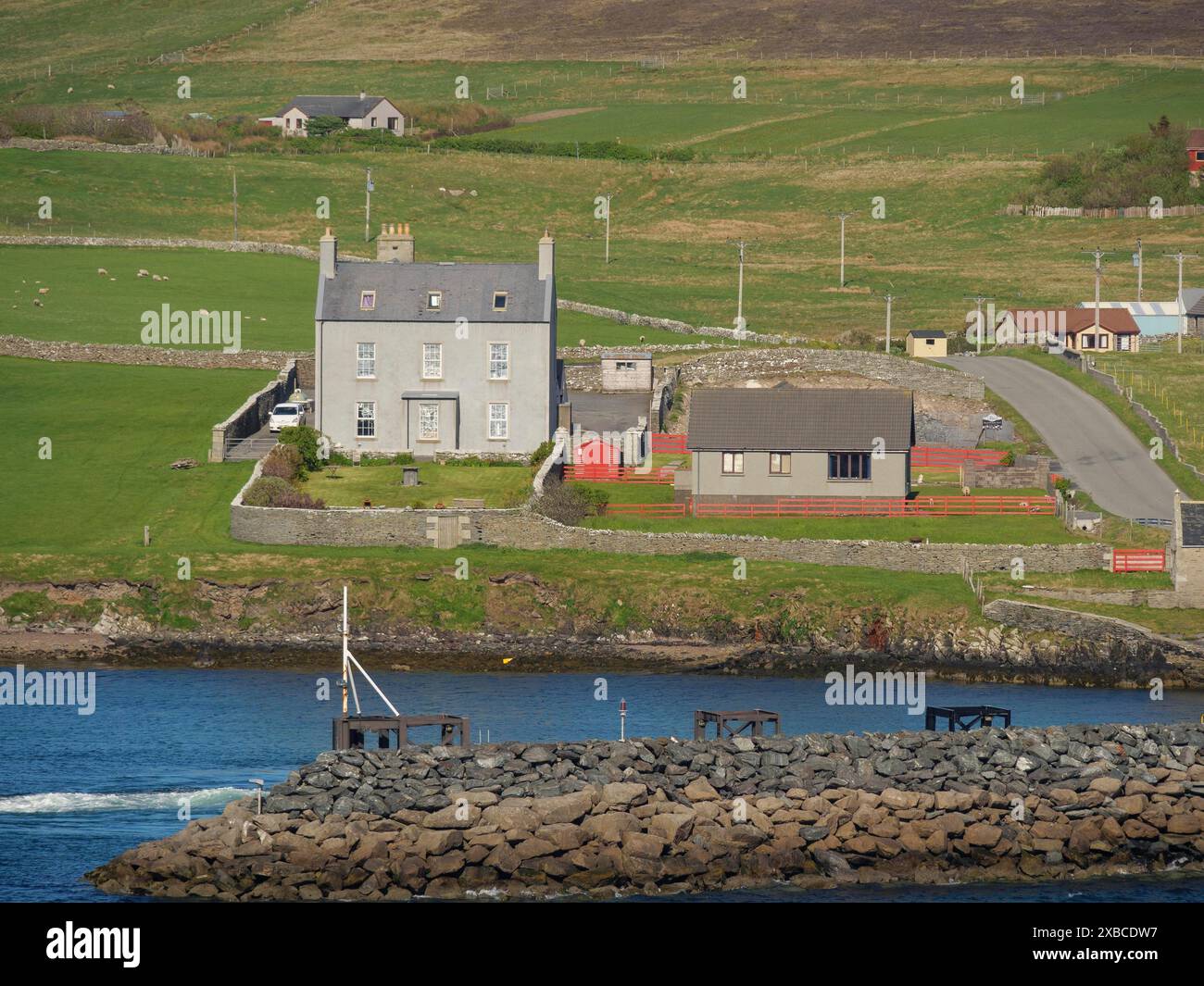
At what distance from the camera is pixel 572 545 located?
68.0m

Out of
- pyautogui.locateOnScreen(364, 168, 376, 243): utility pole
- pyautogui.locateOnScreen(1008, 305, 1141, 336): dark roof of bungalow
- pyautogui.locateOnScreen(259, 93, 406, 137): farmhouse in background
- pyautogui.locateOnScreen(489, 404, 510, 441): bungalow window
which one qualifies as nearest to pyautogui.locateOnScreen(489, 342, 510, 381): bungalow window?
pyautogui.locateOnScreen(489, 404, 510, 441): bungalow window

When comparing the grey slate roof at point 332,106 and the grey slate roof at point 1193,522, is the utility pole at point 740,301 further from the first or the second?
the grey slate roof at point 332,106

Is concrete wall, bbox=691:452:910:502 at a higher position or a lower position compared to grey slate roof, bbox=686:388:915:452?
lower

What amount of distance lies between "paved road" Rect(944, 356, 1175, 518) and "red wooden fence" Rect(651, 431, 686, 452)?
543 inches

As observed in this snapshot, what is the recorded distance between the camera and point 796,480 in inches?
2963

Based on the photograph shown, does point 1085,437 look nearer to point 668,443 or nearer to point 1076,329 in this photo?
point 668,443

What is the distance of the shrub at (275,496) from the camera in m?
70.8

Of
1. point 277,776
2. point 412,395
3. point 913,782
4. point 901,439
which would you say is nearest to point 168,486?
point 412,395

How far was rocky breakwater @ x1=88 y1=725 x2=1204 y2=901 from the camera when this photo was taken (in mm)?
41219

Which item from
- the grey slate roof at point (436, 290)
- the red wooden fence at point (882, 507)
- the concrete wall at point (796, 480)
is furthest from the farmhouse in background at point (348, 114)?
the red wooden fence at point (882, 507)

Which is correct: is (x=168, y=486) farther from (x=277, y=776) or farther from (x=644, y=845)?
(x=644, y=845)

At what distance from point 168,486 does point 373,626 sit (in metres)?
15.4
